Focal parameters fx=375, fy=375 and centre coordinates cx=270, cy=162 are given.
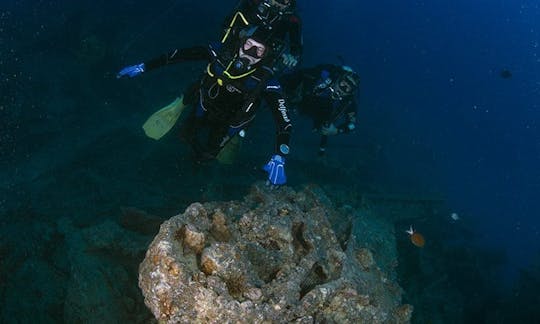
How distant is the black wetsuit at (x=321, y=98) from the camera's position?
839cm

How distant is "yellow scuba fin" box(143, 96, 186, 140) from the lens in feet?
18.7

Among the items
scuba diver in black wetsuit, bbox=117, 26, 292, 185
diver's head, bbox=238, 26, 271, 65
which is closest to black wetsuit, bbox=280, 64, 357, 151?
scuba diver in black wetsuit, bbox=117, 26, 292, 185

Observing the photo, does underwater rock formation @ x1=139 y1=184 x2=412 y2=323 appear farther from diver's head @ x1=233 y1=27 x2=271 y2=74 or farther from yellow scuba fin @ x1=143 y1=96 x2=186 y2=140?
yellow scuba fin @ x1=143 y1=96 x2=186 y2=140

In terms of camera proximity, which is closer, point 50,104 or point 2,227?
point 2,227

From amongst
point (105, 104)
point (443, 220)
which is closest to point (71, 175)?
point (105, 104)

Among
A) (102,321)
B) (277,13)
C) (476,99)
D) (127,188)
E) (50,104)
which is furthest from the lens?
(476,99)

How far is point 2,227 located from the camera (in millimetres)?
4367

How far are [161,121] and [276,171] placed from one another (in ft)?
7.37

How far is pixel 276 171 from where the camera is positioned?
4.55 m

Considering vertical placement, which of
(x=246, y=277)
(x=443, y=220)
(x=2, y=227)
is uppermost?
(x=246, y=277)

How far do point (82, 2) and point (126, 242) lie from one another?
16.8m

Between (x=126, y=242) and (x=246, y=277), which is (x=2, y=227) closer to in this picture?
(x=126, y=242)

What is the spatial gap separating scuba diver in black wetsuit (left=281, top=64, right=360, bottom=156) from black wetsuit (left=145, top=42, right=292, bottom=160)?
10.2ft

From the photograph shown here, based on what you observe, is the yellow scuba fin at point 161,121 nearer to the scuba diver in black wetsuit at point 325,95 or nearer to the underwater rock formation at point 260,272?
the underwater rock formation at point 260,272
